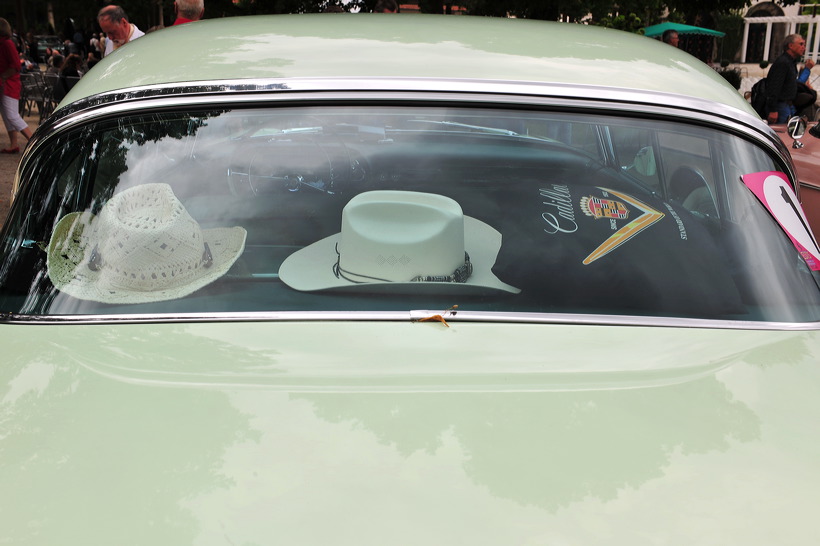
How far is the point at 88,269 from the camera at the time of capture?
192 centimetres

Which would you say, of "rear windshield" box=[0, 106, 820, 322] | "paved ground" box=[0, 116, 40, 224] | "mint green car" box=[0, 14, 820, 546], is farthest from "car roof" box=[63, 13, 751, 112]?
"paved ground" box=[0, 116, 40, 224]

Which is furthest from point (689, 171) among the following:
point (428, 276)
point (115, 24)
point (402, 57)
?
point (115, 24)

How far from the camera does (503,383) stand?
1544 millimetres

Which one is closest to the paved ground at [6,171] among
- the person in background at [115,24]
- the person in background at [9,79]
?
the person in background at [9,79]

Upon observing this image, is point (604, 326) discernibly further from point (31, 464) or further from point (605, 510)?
point (31, 464)

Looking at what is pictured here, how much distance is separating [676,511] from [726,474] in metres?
0.14

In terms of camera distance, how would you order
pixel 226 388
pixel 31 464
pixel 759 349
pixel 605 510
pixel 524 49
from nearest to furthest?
1. pixel 605 510
2. pixel 31 464
3. pixel 226 388
4. pixel 759 349
5. pixel 524 49

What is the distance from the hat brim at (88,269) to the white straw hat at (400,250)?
0.48 feet

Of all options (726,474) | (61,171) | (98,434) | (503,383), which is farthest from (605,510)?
(61,171)

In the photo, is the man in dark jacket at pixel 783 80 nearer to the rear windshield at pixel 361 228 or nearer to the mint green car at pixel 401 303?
the mint green car at pixel 401 303

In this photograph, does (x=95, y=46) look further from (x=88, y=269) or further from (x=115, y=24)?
(x=88, y=269)

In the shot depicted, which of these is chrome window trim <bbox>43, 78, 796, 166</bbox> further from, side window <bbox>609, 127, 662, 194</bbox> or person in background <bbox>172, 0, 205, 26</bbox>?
person in background <bbox>172, 0, 205, 26</bbox>

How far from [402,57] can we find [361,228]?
521 millimetres

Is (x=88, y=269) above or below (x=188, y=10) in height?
below
